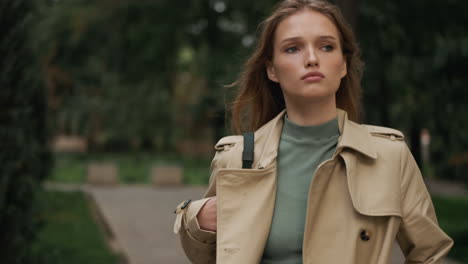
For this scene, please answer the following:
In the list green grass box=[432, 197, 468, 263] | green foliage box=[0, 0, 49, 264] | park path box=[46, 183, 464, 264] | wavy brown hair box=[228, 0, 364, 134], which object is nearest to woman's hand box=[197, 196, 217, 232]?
wavy brown hair box=[228, 0, 364, 134]

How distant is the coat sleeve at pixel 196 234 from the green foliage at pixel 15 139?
4.25 meters

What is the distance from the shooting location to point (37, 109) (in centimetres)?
1134

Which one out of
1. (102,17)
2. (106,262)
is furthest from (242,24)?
(106,262)

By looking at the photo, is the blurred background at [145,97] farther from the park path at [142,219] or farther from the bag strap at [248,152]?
the bag strap at [248,152]

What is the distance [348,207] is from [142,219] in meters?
11.0

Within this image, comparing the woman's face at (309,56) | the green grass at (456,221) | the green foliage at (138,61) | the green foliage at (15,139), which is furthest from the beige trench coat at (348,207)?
the green grass at (456,221)

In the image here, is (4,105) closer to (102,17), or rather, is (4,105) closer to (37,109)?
(37,109)

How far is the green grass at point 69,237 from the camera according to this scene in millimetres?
8297

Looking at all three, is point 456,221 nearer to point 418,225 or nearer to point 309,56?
point 418,225

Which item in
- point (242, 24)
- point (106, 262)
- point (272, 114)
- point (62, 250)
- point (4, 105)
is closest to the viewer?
point (272, 114)

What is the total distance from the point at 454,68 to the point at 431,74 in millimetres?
503

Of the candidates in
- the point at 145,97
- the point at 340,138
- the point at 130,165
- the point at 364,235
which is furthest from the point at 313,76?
the point at 145,97

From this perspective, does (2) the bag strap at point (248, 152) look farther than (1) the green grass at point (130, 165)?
No

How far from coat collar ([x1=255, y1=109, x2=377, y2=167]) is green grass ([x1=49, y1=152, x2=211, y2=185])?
55.7ft
